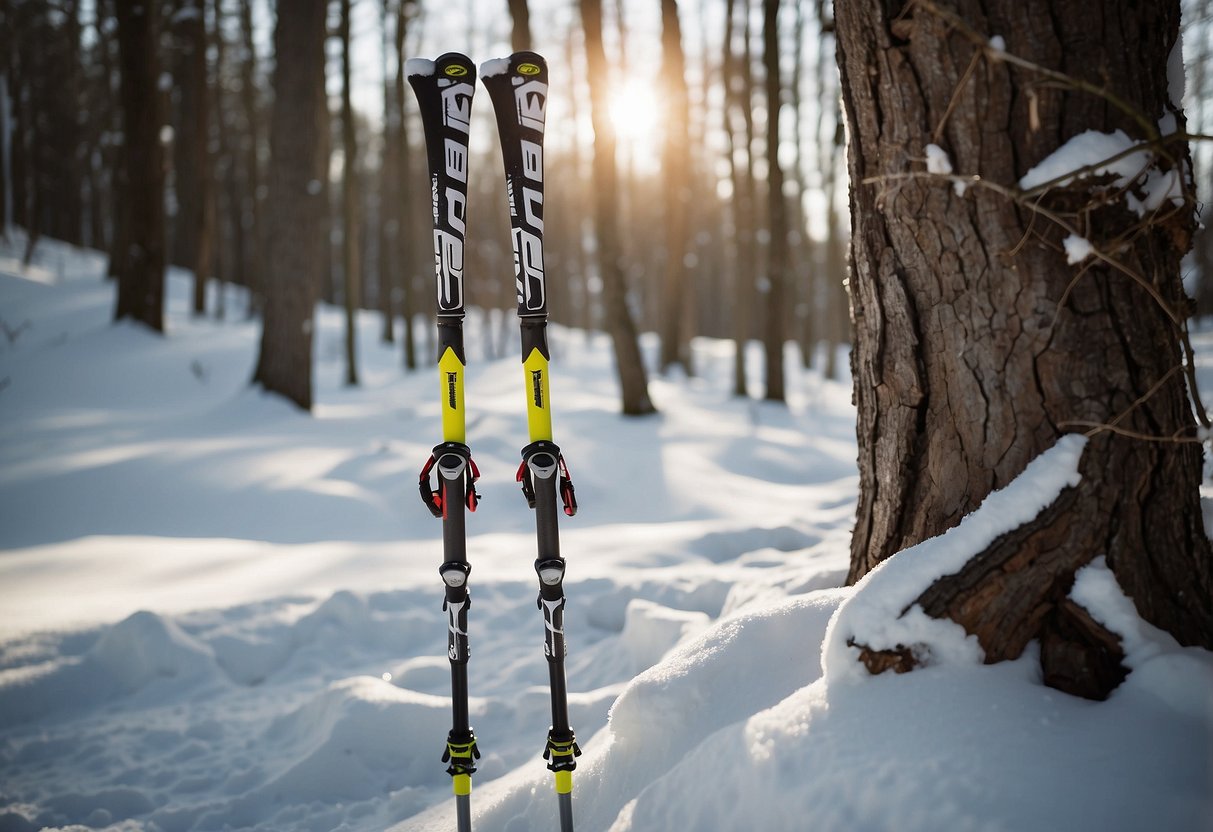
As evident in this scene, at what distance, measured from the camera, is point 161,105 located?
34.9 feet

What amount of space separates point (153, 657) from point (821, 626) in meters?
2.88

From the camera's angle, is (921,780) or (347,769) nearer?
(921,780)

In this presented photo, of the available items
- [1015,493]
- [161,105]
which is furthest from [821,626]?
[161,105]

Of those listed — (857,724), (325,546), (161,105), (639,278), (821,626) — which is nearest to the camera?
(857,724)

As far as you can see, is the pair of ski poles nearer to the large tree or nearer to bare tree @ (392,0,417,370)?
the large tree

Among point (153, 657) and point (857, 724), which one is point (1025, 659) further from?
point (153, 657)

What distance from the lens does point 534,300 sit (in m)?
2.29

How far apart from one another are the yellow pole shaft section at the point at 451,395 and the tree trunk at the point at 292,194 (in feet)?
22.1

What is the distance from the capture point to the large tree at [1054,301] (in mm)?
1688

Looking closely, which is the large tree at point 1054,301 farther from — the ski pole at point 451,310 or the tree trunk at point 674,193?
the tree trunk at point 674,193

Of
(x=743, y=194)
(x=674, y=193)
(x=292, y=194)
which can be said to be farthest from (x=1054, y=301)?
(x=743, y=194)

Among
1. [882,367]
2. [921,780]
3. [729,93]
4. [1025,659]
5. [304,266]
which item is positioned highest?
[729,93]

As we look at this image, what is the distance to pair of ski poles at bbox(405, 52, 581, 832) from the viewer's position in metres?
2.19

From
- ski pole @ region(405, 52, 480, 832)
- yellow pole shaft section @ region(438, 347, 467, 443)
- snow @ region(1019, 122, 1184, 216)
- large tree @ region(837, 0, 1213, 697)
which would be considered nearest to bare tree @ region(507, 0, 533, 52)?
ski pole @ region(405, 52, 480, 832)
